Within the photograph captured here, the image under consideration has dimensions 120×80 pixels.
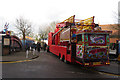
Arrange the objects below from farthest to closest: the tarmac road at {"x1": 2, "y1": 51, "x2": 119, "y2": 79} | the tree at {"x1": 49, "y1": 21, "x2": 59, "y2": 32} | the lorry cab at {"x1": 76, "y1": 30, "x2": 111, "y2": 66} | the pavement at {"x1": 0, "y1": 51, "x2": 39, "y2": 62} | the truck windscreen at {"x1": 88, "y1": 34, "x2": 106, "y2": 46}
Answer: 1. the tree at {"x1": 49, "y1": 21, "x2": 59, "y2": 32}
2. the pavement at {"x1": 0, "y1": 51, "x2": 39, "y2": 62}
3. the truck windscreen at {"x1": 88, "y1": 34, "x2": 106, "y2": 46}
4. the lorry cab at {"x1": 76, "y1": 30, "x2": 111, "y2": 66}
5. the tarmac road at {"x1": 2, "y1": 51, "x2": 119, "y2": 79}

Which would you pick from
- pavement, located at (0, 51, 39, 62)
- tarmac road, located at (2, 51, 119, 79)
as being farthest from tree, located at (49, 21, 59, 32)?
tarmac road, located at (2, 51, 119, 79)

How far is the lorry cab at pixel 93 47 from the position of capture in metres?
7.75

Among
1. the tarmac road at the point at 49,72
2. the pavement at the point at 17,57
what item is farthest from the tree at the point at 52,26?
the tarmac road at the point at 49,72

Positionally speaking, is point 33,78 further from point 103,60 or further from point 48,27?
point 48,27

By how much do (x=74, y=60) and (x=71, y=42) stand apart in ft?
4.68

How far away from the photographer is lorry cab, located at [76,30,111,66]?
7.75 m

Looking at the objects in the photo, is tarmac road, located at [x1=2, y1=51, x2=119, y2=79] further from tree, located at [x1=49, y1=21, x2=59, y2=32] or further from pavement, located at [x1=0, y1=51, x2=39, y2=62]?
tree, located at [x1=49, y1=21, x2=59, y2=32]

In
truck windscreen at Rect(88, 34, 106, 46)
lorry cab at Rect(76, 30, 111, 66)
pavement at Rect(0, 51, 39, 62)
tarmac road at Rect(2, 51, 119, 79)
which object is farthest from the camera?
pavement at Rect(0, 51, 39, 62)

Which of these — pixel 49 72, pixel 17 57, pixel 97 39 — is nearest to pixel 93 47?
pixel 97 39

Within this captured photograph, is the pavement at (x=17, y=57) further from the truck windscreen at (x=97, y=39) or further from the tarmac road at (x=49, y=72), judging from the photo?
the truck windscreen at (x=97, y=39)

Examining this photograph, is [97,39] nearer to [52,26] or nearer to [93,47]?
[93,47]

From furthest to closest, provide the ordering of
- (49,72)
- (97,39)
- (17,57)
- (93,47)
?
(17,57) → (97,39) → (93,47) → (49,72)

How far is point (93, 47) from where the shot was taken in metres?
7.87

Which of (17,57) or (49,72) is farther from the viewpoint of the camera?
(17,57)
